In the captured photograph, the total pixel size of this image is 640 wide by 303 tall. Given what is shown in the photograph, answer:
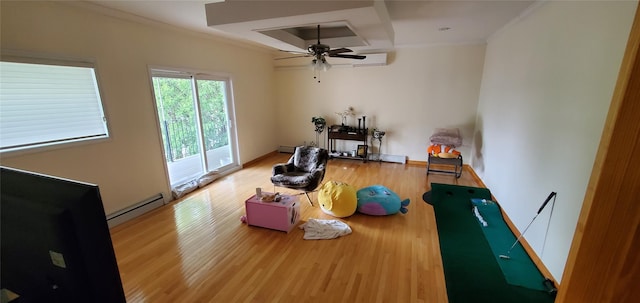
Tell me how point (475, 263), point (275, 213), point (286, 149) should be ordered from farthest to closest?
point (286, 149)
point (275, 213)
point (475, 263)

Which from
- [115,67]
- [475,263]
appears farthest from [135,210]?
[475,263]

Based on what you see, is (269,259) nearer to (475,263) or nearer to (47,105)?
(475,263)

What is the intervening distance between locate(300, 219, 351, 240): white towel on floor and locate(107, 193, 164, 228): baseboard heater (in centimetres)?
220

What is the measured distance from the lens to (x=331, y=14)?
7.69 ft

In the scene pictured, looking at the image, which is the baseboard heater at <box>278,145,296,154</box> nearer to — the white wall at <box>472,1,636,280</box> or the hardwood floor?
the hardwood floor

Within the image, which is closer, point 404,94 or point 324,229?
point 324,229

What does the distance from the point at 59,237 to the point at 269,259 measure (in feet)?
6.84

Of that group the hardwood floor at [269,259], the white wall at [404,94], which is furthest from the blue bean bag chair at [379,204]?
the white wall at [404,94]

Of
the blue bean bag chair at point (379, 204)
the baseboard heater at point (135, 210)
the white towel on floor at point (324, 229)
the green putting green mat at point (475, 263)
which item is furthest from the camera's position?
the blue bean bag chair at point (379, 204)

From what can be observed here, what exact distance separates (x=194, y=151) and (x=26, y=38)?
244 cm

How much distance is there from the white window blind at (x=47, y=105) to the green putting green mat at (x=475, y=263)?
408 centimetres

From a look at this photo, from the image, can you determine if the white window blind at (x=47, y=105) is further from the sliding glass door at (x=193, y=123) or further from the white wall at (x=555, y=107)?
the white wall at (x=555, y=107)

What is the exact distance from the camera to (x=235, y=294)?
206 cm

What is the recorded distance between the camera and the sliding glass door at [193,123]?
12.7ft
